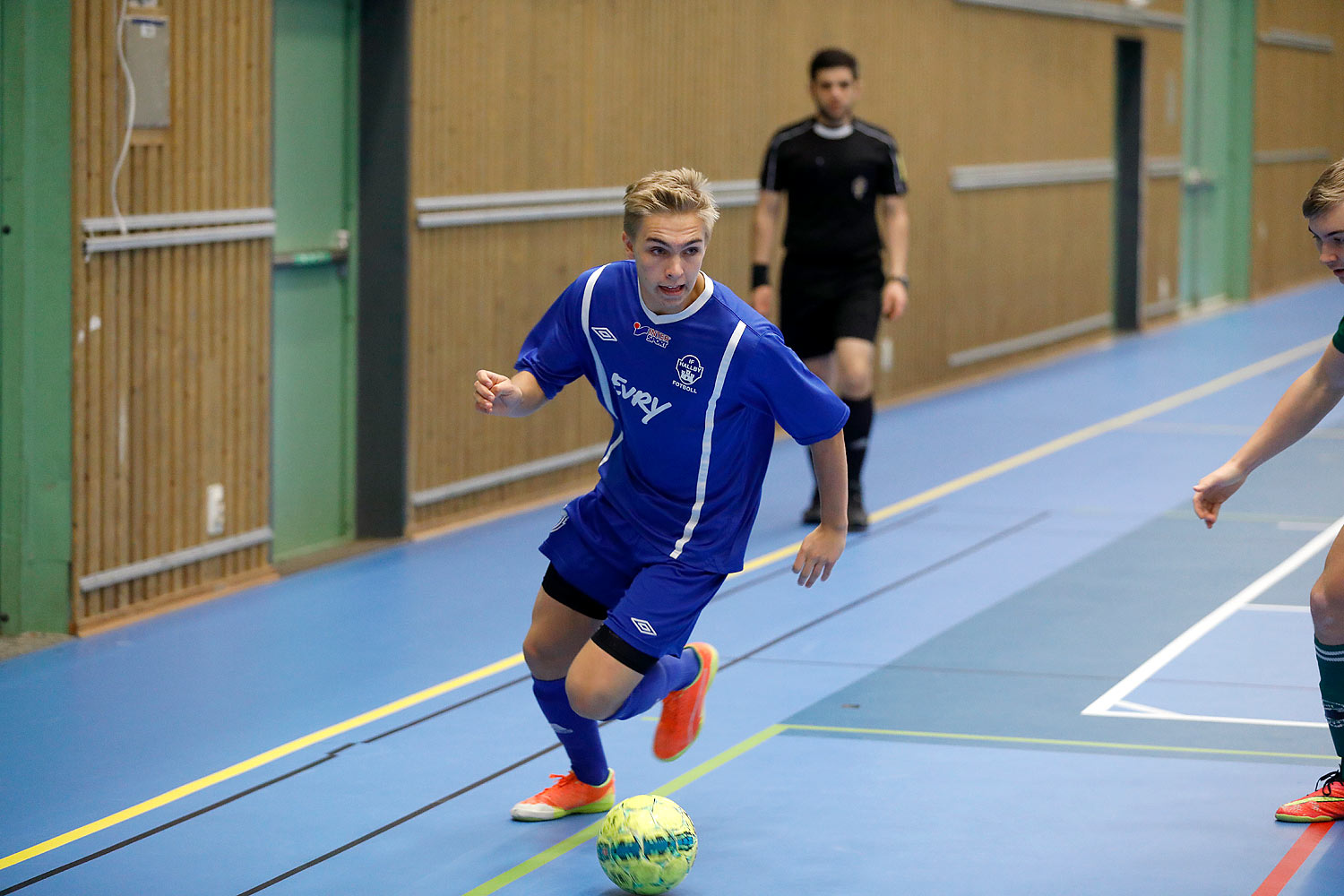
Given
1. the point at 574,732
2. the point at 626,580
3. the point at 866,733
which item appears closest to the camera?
the point at 626,580

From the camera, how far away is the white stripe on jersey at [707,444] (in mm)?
4301

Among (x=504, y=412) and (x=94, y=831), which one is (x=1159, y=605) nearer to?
(x=504, y=412)

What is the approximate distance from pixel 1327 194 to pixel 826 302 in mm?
4783

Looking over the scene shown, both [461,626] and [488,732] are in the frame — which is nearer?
[488,732]

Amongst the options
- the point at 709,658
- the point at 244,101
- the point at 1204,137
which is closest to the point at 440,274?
the point at 244,101

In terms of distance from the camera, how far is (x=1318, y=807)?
15.2 ft

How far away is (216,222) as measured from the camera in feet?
24.8

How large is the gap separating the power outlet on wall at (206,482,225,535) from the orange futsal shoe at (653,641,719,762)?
3.59 metres

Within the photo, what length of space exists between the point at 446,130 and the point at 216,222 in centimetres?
179

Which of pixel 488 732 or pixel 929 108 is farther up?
pixel 929 108

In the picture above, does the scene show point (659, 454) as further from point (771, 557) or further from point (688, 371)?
point (771, 557)

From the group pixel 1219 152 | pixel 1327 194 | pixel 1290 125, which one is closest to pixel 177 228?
pixel 1327 194

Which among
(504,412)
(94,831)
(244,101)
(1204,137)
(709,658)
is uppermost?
(1204,137)

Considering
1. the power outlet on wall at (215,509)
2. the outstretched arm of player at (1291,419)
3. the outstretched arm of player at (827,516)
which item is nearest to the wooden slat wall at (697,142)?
the power outlet on wall at (215,509)
